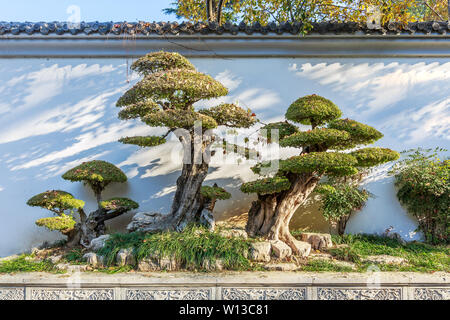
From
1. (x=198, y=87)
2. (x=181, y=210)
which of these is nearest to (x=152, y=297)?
(x=181, y=210)

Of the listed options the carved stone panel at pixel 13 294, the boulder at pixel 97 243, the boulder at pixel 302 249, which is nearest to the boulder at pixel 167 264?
the boulder at pixel 97 243

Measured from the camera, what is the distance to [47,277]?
352cm

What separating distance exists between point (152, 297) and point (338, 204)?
9.29 feet

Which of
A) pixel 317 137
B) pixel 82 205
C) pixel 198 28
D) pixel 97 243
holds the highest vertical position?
pixel 198 28

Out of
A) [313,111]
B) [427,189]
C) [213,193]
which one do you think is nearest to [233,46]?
[313,111]

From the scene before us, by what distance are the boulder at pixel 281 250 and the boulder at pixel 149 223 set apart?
142cm

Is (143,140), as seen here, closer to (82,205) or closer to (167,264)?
(82,205)

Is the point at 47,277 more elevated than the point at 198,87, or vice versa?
the point at 198,87

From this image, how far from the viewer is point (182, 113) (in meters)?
3.72

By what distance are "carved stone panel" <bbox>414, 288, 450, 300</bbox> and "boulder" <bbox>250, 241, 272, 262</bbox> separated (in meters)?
1.55

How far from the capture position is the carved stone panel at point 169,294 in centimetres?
317

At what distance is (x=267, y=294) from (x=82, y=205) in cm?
285

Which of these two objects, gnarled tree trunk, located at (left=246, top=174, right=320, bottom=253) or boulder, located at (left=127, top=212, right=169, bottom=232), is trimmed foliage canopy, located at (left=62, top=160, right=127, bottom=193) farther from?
gnarled tree trunk, located at (left=246, top=174, right=320, bottom=253)
